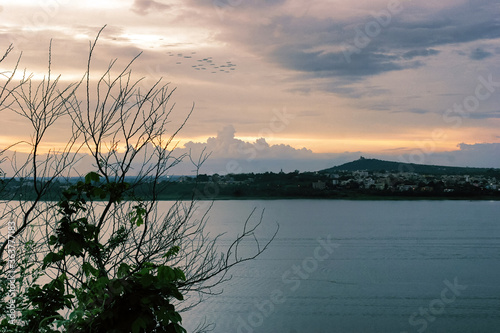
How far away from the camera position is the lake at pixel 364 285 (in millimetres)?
17859

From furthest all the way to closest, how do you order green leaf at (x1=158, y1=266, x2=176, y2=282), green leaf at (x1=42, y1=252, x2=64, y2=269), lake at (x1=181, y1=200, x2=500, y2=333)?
1. lake at (x1=181, y1=200, x2=500, y2=333)
2. green leaf at (x1=42, y1=252, x2=64, y2=269)
3. green leaf at (x1=158, y1=266, x2=176, y2=282)

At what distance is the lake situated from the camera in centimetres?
1786

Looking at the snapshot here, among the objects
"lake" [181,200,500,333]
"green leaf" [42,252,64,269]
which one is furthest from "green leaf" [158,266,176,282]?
"lake" [181,200,500,333]

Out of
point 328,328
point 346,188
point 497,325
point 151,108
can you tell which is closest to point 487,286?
point 497,325

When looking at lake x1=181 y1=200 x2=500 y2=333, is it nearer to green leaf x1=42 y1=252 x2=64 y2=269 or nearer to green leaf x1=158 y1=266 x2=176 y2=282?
green leaf x1=42 y1=252 x2=64 y2=269

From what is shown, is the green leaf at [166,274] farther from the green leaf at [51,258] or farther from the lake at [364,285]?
the lake at [364,285]

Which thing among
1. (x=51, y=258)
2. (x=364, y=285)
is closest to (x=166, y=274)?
(x=51, y=258)

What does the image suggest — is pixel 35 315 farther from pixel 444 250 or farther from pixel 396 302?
pixel 444 250

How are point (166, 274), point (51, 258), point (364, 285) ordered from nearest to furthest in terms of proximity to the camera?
1. point (166, 274)
2. point (51, 258)
3. point (364, 285)

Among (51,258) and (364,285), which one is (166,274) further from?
(364,285)

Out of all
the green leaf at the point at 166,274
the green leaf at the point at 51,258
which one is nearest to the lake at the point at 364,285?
the green leaf at the point at 51,258

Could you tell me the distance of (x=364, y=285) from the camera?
23.4 m

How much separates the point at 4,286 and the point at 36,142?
3.31 feet

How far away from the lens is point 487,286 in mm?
23297
